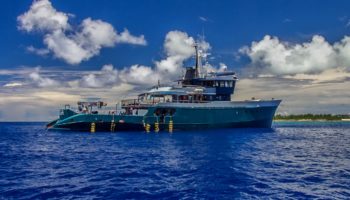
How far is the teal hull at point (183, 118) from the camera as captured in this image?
6397cm

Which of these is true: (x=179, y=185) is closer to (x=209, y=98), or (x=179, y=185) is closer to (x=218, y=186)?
(x=218, y=186)

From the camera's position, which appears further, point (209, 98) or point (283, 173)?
point (209, 98)

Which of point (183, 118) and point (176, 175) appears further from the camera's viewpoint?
point (183, 118)

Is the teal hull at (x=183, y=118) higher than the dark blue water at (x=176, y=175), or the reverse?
the teal hull at (x=183, y=118)

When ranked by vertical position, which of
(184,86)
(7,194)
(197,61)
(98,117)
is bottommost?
(7,194)

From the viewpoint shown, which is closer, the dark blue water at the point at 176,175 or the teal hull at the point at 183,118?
the dark blue water at the point at 176,175

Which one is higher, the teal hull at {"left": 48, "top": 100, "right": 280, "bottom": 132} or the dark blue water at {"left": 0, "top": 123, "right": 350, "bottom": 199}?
the teal hull at {"left": 48, "top": 100, "right": 280, "bottom": 132}

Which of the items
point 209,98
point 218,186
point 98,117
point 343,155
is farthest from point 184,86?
point 218,186

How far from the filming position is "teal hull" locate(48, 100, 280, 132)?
63969 millimetres

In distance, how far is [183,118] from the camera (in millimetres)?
65812

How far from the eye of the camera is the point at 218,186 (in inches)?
742

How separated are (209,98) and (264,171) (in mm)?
46021

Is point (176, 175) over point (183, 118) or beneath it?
beneath

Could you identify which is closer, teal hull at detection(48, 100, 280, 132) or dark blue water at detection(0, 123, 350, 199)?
dark blue water at detection(0, 123, 350, 199)
